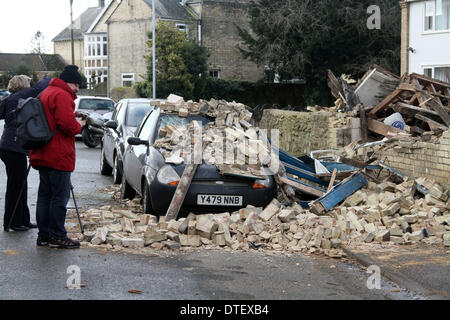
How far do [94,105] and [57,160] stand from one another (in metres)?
17.9

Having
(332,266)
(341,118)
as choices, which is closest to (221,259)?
(332,266)

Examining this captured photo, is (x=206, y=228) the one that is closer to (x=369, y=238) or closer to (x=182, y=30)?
(x=369, y=238)

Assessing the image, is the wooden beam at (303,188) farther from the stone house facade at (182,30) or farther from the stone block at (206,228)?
the stone house facade at (182,30)

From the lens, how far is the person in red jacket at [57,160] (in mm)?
7125

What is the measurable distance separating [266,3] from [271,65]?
11.8 ft

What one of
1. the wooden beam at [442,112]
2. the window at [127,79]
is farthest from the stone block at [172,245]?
the window at [127,79]

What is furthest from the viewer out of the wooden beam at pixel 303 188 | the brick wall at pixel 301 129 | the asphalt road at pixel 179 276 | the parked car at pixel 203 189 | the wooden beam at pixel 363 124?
the brick wall at pixel 301 129

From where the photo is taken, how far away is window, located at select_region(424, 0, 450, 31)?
89.8 ft

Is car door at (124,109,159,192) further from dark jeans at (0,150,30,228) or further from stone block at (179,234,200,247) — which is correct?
stone block at (179,234,200,247)

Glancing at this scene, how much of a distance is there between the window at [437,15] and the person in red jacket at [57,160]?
2334 cm

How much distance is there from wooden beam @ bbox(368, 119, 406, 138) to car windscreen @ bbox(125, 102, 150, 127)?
5.07 meters

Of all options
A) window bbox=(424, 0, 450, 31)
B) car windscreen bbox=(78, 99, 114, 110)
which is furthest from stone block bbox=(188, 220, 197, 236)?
window bbox=(424, 0, 450, 31)

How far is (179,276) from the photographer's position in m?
6.24

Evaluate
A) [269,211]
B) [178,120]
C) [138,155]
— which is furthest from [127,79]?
[269,211]
